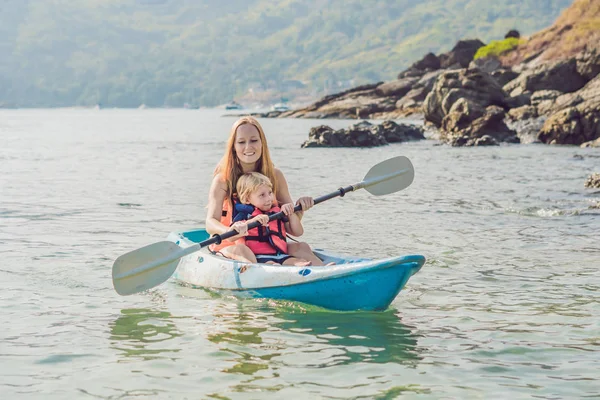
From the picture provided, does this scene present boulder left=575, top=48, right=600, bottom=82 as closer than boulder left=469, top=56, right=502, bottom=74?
Yes

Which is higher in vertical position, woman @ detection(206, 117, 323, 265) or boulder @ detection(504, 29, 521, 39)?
boulder @ detection(504, 29, 521, 39)

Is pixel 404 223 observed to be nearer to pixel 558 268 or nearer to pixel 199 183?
pixel 558 268

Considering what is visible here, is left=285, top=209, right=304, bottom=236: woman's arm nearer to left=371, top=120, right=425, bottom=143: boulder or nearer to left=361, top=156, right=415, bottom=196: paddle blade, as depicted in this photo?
left=361, top=156, right=415, bottom=196: paddle blade

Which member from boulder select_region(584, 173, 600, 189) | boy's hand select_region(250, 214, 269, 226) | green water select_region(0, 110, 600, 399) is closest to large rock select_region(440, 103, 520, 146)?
boulder select_region(584, 173, 600, 189)

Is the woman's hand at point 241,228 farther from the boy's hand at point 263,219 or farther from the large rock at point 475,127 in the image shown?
the large rock at point 475,127

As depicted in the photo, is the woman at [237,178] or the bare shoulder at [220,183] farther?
the bare shoulder at [220,183]

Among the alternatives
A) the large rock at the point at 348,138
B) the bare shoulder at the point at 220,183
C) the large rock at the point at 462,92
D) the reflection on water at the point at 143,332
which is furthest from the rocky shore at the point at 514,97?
the reflection on water at the point at 143,332

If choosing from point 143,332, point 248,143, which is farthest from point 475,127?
point 143,332

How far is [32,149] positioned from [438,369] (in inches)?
1349

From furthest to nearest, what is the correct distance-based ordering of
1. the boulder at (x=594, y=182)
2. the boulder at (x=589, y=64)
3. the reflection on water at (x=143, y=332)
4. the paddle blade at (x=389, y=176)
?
the boulder at (x=589, y=64)
the boulder at (x=594, y=182)
the paddle blade at (x=389, y=176)
the reflection on water at (x=143, y=332)

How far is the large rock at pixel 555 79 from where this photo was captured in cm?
4330

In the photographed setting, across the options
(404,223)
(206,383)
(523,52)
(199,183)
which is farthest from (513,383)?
(523,52)

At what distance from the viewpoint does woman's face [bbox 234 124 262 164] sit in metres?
7.87

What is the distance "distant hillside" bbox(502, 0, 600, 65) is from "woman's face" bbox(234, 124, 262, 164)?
185 ft
